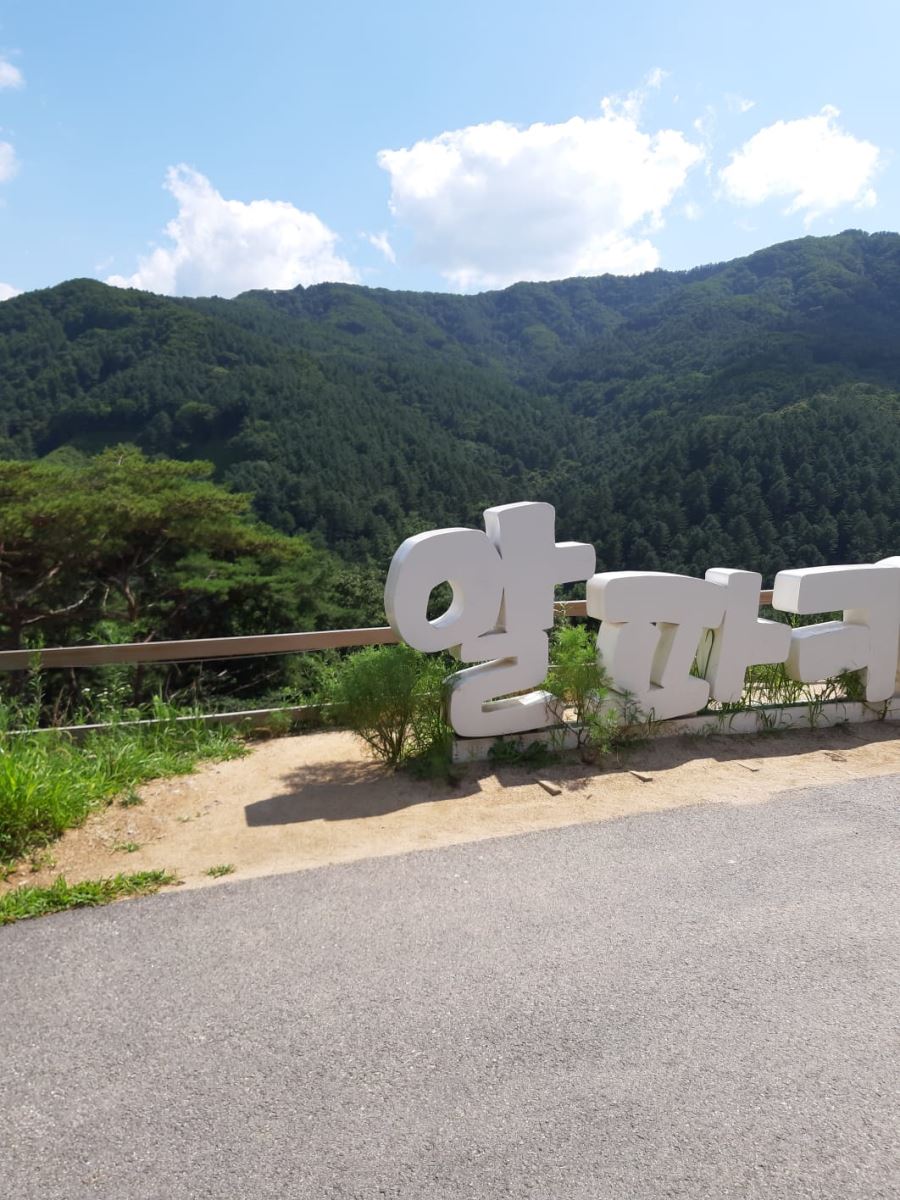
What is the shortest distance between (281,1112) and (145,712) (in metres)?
4.24

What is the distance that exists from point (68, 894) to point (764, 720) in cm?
507

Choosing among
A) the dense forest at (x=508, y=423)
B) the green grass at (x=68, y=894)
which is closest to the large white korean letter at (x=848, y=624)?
the green grass at (x=68, y=894)

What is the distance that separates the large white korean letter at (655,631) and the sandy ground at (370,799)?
1.27ft

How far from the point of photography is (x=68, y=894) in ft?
11.4

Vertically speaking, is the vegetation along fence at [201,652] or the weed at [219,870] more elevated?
the vegetation along fence at [201,652]

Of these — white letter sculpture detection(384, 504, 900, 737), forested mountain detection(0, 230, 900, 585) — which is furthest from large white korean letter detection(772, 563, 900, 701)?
forested mountain detection(0, 230, 900, 585)

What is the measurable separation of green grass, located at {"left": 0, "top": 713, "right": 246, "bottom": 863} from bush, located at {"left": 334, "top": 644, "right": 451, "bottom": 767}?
1029mm

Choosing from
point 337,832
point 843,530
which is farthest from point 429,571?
point 843,530

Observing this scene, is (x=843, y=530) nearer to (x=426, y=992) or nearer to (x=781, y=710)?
(x=781, y=710)

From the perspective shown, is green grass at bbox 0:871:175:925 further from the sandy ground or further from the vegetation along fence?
the vegetation along fence

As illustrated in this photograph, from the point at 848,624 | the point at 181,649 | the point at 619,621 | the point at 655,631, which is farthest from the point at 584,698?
the point at 181,649

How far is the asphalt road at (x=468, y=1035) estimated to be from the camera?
2.06m

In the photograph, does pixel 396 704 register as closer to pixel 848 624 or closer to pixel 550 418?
pixel 848 624

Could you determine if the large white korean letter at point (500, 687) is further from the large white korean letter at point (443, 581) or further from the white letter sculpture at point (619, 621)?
the large white korean letter at point (443, 581)
